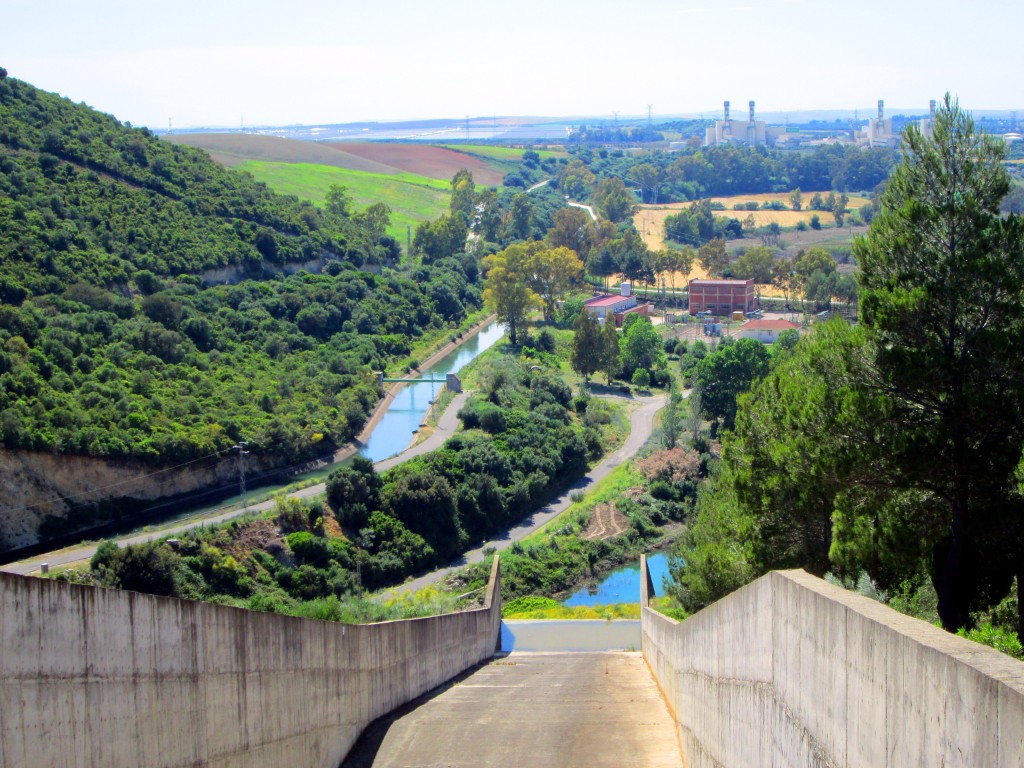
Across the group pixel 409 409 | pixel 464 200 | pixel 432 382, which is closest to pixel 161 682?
pixel 409 409

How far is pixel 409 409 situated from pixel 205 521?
1688 cm

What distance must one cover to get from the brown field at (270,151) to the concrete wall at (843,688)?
93.7 meters

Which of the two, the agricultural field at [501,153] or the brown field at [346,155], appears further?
the agricultural field at [501,153]

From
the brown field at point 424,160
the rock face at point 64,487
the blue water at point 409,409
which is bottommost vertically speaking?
the blue water at point 409,409

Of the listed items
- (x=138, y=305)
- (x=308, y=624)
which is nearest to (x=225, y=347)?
(x=138, y=305)

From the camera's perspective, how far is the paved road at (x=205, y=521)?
28.1 m

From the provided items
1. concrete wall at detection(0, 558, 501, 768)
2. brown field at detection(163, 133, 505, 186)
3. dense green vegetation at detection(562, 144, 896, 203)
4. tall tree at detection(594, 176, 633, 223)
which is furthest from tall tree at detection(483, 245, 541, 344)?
dense green vegetation at detection(562, 144, 896, 203)

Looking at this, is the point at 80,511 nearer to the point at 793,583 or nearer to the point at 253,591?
the point at 253,591

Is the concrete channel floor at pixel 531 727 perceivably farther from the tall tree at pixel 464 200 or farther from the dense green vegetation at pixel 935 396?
the tall tree at pixel 464 200

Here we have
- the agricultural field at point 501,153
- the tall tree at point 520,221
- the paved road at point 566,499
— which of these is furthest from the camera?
the agricultural field at point 501,153

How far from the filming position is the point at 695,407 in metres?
44.4

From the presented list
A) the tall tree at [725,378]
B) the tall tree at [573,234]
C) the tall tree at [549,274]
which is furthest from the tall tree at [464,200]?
the tall tree at [725,378]

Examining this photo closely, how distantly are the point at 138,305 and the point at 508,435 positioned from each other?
15.0m

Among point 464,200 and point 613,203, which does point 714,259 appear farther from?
point 464,200
